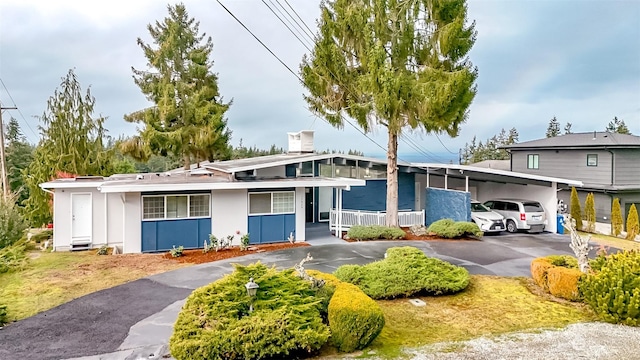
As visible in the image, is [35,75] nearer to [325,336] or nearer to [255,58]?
[255,58]

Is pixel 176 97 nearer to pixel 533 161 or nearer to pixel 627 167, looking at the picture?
pixel 533 161

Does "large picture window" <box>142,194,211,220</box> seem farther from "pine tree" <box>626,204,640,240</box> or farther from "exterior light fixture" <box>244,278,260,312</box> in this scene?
"pine tree" <box>626,204,640,240</box>

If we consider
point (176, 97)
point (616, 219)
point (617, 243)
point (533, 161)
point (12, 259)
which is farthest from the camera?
point (533, 161)

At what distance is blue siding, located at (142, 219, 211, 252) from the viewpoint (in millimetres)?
12874

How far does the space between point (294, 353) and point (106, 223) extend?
34.9 feet

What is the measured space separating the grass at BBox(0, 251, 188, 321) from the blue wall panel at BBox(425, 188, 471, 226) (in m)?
11.7

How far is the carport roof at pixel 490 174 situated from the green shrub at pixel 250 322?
13.3m

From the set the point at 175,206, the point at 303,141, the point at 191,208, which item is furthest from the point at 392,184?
the point at 175,206

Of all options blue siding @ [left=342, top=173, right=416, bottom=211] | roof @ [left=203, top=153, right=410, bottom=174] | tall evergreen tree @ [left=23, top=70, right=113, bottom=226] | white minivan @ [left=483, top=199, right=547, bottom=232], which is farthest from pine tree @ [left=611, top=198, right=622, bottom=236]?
tall evergreen tree @ [left=23, top=70, right=113, bottom=226]

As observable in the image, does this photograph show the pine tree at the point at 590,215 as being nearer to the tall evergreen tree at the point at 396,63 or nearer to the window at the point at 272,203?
the tall evergreen tree at the point at 396,63

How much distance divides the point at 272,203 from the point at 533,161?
18.2m

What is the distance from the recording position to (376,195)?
19.1m

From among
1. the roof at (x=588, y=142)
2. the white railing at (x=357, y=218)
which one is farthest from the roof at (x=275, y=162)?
the roof at (x=588, y=142)

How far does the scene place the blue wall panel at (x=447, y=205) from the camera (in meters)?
16.8
